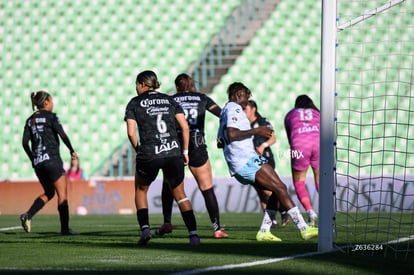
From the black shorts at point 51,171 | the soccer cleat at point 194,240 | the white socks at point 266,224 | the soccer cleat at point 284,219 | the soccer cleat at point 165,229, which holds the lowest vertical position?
the soccer cleat at point 284,219

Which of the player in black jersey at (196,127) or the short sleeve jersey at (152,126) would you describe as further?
the player in black jersey at (196,127)

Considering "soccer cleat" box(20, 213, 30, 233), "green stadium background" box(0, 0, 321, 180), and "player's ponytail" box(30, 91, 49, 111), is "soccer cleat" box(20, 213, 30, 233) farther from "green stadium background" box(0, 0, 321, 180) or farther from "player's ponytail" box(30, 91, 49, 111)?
"green stadium background" box(0, 0, 321, 180)

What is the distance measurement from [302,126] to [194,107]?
2883mm

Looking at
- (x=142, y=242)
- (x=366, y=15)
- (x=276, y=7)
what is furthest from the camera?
(x=276, y=7)

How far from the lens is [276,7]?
84.8 ft

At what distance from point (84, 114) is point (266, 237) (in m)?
14.2

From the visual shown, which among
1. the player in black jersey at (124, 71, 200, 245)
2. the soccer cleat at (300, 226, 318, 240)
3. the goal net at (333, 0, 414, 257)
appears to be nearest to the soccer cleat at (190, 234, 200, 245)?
the player in black jersey at (124, 71, 200, 245)

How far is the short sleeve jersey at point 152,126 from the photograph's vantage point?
995cm

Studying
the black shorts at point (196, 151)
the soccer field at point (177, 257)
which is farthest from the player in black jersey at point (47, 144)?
the black shorts at point (196, 151)

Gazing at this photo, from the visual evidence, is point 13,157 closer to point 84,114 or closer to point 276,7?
point 84,114

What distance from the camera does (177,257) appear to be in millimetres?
8328

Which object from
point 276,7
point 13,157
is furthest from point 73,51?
point 276,7

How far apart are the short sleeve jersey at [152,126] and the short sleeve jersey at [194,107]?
7.40 ft

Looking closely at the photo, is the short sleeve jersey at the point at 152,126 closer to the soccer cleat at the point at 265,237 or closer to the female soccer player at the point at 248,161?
the female soccer player at the point at 248,161
